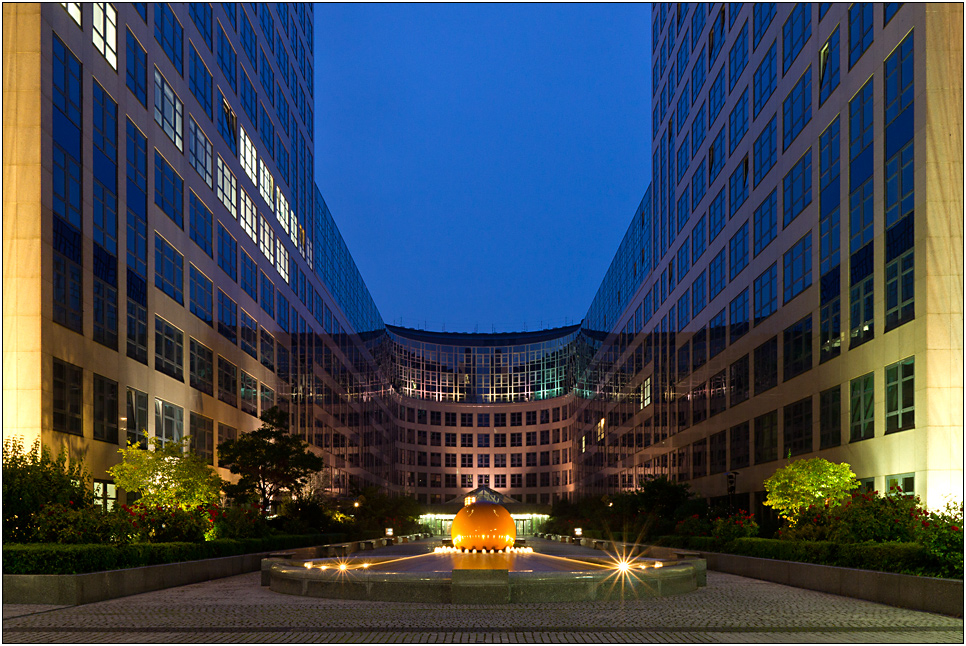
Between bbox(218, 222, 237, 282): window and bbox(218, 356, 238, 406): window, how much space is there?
4.94 metres

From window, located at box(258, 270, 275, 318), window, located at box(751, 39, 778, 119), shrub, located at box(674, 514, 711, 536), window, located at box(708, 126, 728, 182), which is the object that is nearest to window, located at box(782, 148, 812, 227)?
window, located at box(751, 39, 778, 119)

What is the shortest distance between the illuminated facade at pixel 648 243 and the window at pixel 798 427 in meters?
0.16

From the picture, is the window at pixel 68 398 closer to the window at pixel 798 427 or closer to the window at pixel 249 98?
the window at pixel 798 427

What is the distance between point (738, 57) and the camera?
52.3 m

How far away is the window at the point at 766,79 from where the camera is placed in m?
45.9

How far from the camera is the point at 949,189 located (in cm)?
2864

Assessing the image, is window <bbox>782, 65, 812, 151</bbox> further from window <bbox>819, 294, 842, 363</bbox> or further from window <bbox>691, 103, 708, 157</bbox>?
window <bbox>691, 103, 708, 157</bbox>

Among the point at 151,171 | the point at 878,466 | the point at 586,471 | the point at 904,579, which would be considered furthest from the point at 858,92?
the point at 586,471

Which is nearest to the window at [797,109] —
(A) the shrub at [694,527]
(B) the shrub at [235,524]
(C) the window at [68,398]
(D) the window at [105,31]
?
(A) the shrub at [694,527]

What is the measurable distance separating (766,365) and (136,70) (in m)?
31.9

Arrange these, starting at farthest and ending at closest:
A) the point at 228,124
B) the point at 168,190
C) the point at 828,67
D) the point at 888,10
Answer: the point at 228,124 → the point at 168,190 → the point at 828,67 → the point at 888,10

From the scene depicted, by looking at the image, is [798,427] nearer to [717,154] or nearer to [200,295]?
[717,154]

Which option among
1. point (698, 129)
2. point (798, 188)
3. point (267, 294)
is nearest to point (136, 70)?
point (267, 294)

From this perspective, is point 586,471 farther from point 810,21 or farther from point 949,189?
point 949,189
